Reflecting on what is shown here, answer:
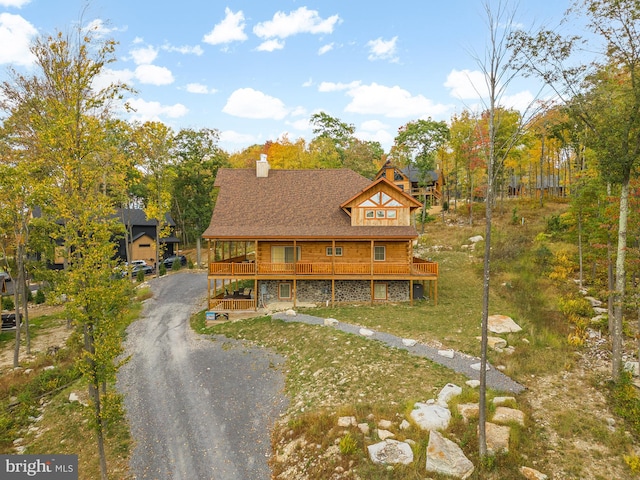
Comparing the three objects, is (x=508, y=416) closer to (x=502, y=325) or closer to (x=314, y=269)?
(x=502, y=325)

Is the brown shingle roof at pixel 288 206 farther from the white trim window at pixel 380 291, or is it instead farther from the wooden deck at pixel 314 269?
the white trim window at pixel 380 291

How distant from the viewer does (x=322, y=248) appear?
24484mm

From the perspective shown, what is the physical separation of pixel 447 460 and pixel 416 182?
54.8 m

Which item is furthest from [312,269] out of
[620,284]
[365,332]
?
[620,284]

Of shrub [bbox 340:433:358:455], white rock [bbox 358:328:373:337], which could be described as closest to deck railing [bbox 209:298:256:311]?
white rock [bbox 358:328:373:337]

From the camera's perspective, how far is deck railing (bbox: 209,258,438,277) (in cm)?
2328

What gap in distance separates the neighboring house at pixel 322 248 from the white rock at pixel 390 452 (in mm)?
13503

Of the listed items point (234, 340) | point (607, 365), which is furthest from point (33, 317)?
point (607, 365)

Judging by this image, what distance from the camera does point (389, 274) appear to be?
76.0 feet

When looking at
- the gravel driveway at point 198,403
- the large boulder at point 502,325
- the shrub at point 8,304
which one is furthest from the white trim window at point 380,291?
the shrub at point 8,304

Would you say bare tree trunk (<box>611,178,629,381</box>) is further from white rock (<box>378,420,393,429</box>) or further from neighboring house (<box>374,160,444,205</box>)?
neighboring house (<box>374,160,444,205</box>)

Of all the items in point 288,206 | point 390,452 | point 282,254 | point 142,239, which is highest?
point 288,206

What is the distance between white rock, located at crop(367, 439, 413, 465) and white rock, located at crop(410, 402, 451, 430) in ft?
3.50

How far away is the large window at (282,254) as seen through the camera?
965 inches
